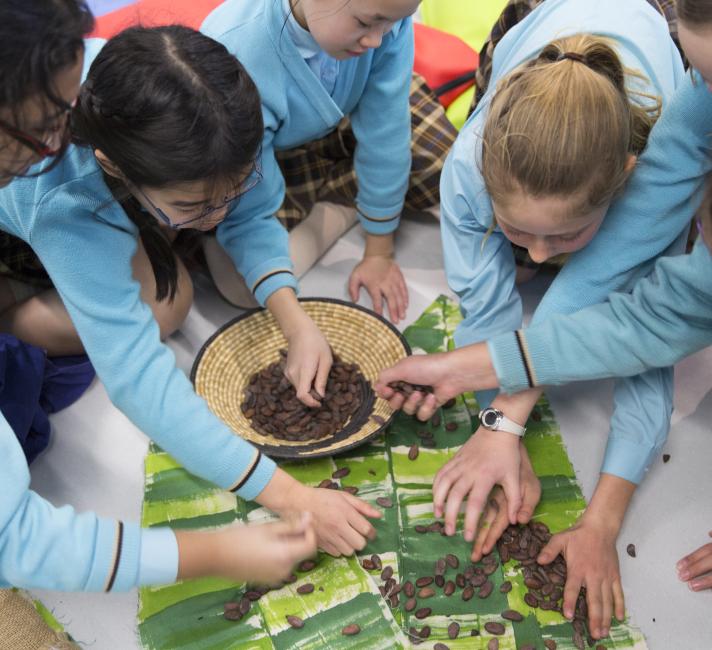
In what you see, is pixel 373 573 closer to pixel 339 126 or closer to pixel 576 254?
pixel 576 254

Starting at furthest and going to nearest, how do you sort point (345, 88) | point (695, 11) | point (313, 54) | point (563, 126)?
point (345, 88) → point (313, 54) → point (563, 126) → point (695, 11)

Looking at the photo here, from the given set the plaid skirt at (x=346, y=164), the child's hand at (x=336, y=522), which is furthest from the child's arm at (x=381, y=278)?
the child's hand at (x=336, y=522)

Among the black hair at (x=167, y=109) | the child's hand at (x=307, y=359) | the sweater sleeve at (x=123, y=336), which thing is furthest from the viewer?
the child's hand at (x=307, y=359)

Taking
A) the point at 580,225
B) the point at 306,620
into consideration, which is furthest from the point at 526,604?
the point at 580,225

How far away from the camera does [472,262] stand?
143 centimetres

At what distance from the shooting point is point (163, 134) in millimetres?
1014

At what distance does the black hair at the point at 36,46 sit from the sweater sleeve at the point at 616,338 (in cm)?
81

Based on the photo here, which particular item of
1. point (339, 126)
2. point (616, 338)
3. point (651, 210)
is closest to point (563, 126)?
point (651, 210)

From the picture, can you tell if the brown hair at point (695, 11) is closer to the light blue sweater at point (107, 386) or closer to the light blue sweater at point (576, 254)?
the light blue sweater at point (576, 254)

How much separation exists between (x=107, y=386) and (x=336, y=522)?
0.42 meters

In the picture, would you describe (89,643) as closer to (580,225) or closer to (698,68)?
(580,225)

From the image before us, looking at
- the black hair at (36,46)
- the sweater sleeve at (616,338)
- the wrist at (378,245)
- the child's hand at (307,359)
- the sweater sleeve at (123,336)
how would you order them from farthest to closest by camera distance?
the wrist at (378,245)
the child's hand at (307,359)
the sweater sleeve at (616,338)
the sweater sleeve at (123,336)
the black hair at (36,46)

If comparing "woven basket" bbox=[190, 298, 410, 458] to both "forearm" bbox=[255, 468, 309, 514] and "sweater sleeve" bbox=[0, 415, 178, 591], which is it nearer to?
"forearm" bbox=[255, 468, 309, 514]

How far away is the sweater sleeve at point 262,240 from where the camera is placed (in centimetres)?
154
